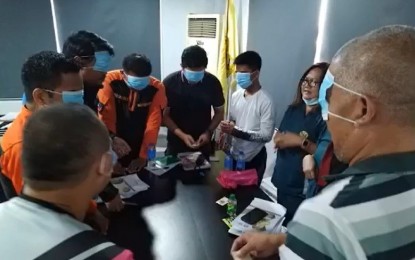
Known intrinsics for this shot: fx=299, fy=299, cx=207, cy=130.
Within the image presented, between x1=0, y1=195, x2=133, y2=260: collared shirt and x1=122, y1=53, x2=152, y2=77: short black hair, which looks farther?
x1=122, y1=53, x2=152, y2=77: short black hair

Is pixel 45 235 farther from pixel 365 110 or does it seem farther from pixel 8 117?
pixel 8 117

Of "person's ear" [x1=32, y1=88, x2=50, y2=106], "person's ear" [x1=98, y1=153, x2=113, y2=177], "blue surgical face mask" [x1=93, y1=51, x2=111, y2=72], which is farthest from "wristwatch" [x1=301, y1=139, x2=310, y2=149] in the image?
"blue surgical face mask" [x1=93, y1=51, x2=111, y2=72]

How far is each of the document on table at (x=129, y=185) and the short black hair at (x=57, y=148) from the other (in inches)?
42.4

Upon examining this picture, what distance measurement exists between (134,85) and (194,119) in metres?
0.65

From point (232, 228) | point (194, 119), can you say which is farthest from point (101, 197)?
point (194, 119)

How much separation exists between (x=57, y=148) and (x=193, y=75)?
1.95 metres

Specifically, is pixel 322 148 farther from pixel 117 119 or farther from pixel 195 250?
pixel 117 119

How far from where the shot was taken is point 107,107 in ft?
7.55

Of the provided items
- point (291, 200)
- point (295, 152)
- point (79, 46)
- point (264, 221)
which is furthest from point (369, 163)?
point (79, 46)

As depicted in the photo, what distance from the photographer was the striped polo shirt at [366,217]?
25.2 inches

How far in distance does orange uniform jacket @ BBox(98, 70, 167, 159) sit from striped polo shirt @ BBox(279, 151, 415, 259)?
5.89ft

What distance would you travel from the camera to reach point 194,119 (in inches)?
107

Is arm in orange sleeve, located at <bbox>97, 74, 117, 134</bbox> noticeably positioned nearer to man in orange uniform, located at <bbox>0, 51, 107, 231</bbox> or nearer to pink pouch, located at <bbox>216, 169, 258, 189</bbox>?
man in orange uniform, located at <bbox>0, 51, 107, 231</bbox>

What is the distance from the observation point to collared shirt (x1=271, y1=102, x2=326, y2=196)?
75.4 inches
